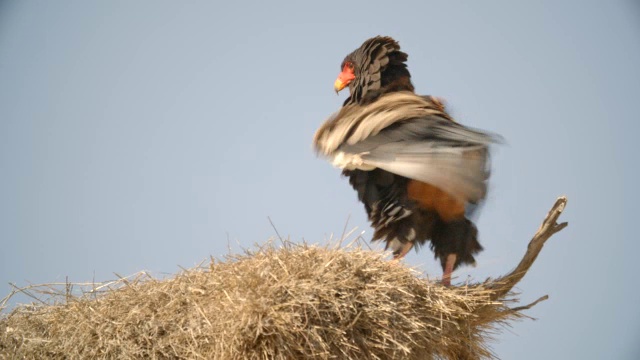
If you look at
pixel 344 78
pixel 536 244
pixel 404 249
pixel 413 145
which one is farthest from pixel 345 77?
pixel 536 244

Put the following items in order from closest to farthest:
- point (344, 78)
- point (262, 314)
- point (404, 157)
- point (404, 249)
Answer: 1. point (262, 314)
2. point (404, 157)
3. point (404, 249)
4. point (344, 78)

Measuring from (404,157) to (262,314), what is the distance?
1.07m

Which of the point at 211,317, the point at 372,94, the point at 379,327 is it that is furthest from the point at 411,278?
the point at 372,94

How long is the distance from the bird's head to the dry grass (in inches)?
42.2

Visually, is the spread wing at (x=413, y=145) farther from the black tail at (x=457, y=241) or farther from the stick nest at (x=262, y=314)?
the stick nest at (x=262, y=314)

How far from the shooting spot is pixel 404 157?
10.7 feet

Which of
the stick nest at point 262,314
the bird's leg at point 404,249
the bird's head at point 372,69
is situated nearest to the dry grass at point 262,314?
the stick nest at point 262,314

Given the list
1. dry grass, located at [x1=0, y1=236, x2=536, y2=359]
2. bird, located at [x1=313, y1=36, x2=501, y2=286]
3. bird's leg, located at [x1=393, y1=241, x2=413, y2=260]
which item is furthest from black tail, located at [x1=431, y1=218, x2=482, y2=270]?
dry grass, located at [x1=0, y1=236, x2=536, y2=359]

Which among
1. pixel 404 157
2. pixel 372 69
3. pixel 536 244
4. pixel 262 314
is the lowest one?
pixel 262 314

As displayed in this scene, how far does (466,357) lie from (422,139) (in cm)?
103

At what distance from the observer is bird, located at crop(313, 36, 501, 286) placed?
3236 mm

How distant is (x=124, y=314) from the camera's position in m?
2.88

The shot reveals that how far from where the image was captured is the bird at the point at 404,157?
10.6 ft

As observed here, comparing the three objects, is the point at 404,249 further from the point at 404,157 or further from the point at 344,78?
the point at 344,78
